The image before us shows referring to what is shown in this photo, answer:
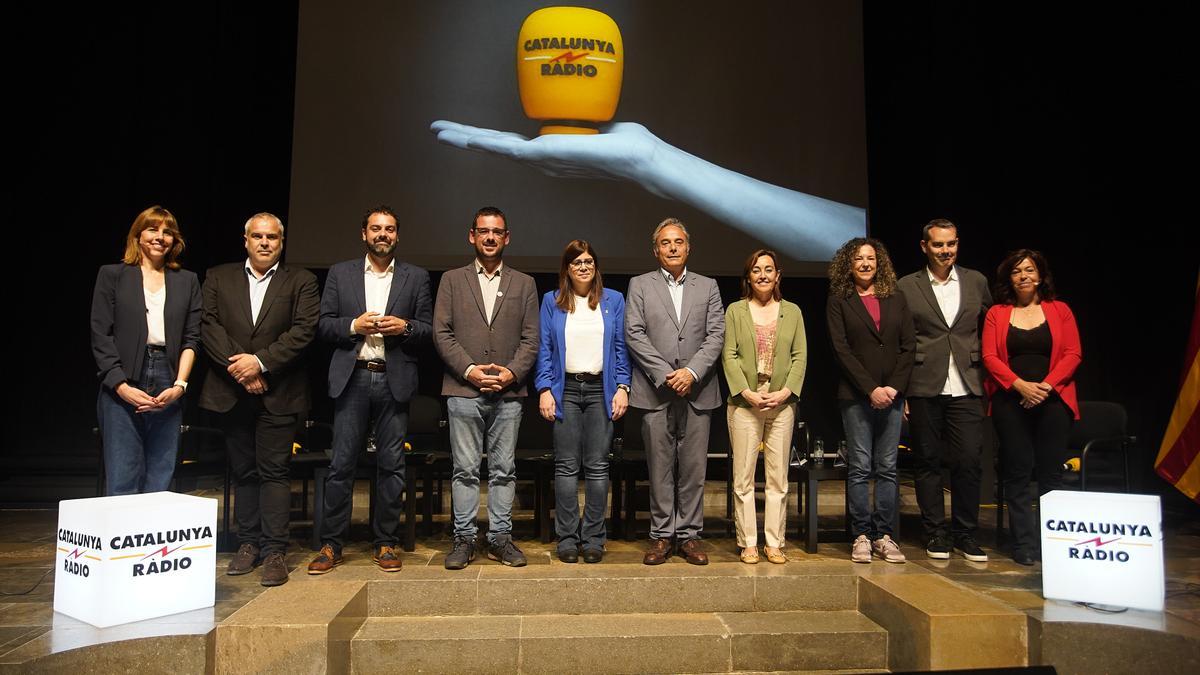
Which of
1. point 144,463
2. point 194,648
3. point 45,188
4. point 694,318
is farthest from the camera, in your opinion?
point 45,188

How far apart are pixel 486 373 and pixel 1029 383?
8.23ft

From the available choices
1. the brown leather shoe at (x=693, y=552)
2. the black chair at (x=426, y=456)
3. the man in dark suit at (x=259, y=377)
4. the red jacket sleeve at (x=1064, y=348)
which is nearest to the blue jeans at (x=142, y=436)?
the man in dark suit at (x=259, y=377)

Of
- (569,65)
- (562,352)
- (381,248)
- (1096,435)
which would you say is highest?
(569,65)

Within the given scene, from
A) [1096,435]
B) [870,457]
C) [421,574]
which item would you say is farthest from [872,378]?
[421,574]

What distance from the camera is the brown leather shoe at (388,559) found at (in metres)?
3.47

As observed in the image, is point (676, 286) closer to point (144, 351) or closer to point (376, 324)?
point (376, 324)

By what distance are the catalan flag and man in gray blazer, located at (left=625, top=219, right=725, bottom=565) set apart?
2.72m

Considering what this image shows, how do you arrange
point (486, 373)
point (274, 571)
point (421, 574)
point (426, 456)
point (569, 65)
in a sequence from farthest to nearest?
1. point (569, 65)
2. point (426, 456)
3. point (486, 373)
4. point (421, 574)
5. point (274, 571)

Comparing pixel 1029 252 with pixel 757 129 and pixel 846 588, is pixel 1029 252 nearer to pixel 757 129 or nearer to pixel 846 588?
pixel 846 588

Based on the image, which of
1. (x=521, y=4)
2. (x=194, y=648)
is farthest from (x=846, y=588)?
(x=521, y=4)

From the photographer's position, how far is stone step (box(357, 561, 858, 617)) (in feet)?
10.9

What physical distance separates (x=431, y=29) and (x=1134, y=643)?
5.20 m

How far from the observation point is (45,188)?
18.1 feet

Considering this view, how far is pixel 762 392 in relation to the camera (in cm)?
375
